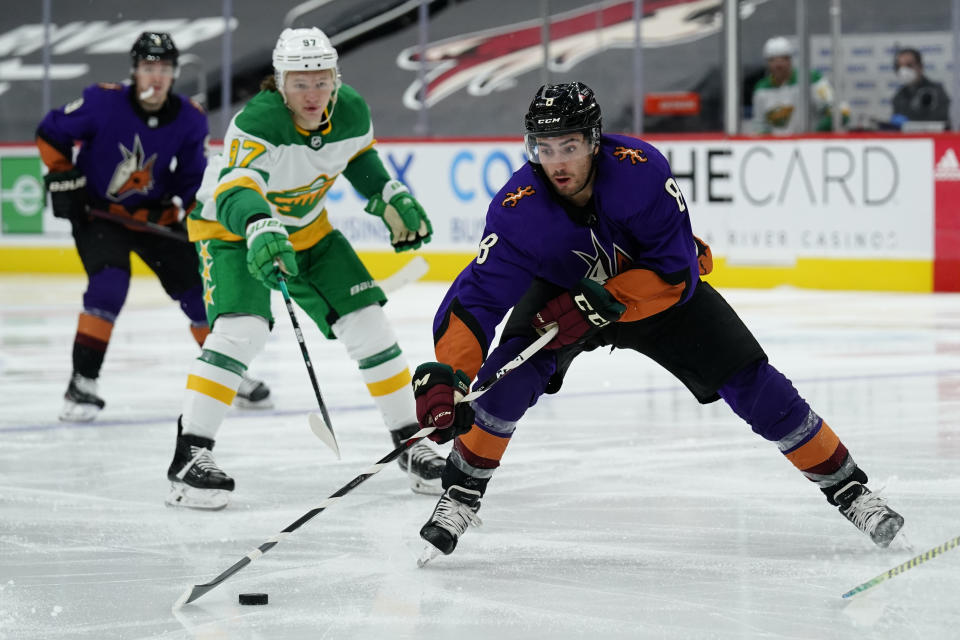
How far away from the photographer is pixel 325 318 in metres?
3.47

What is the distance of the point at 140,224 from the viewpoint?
15.1 feet

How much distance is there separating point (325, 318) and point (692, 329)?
3.49 ft

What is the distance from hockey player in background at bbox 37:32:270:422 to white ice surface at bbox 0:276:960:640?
319 millimetres

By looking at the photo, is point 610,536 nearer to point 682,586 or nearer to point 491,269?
point 682,586

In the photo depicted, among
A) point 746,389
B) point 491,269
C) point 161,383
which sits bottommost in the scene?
point 161,383

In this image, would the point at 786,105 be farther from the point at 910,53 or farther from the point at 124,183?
the point at 124,183

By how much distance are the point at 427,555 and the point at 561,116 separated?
0.84 meters

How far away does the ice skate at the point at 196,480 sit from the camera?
10.6 ft

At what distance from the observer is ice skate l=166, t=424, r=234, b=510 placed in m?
3.22

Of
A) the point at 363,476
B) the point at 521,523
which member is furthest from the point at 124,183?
the point at 363,476

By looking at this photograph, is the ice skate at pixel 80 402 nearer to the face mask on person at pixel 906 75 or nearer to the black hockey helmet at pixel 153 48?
the black hockey helmet at pixel 153 48

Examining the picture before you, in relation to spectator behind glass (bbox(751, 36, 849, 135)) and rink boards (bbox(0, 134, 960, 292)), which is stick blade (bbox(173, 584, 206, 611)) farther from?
spectator behind glass (bbox(751, 36, 849, 135))

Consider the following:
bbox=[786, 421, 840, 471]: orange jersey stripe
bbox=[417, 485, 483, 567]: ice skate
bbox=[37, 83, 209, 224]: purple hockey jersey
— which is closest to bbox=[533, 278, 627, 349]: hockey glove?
bbox=[417, 485, 483, 567]: ice skate

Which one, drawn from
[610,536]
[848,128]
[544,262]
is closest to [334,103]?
[544,262]
